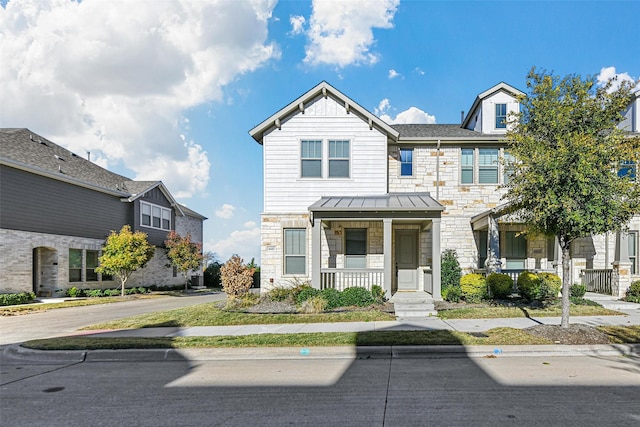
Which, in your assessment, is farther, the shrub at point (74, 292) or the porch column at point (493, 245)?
the shrub at point (74, 292)

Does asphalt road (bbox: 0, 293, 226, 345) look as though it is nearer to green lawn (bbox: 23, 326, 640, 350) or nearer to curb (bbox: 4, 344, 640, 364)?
green lawn (bbox: 23, 326, 640, 350)

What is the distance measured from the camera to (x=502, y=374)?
268 inches

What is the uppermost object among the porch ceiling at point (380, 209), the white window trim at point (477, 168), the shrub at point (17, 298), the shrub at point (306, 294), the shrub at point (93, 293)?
the white window trim at point (477, 168)

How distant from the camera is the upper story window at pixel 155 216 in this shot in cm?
A: 3144

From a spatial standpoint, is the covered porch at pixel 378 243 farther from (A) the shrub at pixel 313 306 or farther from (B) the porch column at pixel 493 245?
(B) the porch column at pixel 493 245

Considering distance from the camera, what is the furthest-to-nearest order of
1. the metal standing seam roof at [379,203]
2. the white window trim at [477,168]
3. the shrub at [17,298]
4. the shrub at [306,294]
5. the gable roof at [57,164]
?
the gable roof at [57,164]
the shrub at [17,298]
the white window trim at [477,168]
the metal standing seam roof at [379,203]
the shrub at [306,294]

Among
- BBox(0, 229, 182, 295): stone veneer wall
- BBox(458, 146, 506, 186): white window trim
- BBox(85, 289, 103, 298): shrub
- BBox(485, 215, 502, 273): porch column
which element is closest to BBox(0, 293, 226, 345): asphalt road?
BBox(0, 229, 182, 295): stone veneer wall

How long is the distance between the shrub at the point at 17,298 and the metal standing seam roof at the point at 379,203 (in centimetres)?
1473

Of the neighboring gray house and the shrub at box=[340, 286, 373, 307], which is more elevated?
the neighboring gray house

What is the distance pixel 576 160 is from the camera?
8984 mm

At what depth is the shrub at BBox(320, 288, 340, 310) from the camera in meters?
14.1

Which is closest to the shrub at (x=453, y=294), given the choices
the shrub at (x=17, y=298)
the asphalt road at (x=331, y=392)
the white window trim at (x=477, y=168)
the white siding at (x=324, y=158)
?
the white siding at (x=324, y=158)

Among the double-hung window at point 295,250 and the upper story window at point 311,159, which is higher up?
the upper story window at point 311,159

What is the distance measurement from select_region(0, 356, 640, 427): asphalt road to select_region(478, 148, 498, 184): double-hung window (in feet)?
35.4
